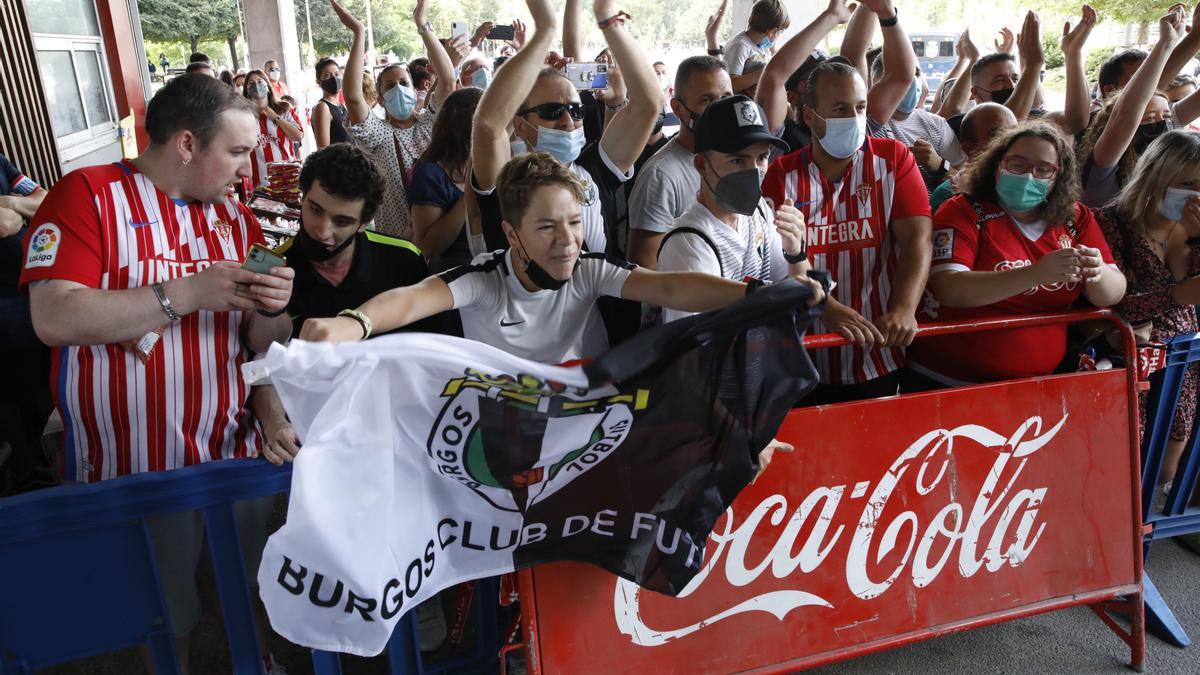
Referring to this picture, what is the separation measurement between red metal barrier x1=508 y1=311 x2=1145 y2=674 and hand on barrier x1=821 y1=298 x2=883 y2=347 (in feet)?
0.25

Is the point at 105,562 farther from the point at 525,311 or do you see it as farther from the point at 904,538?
the point at 904,538

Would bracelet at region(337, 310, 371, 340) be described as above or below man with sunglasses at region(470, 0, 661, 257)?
below

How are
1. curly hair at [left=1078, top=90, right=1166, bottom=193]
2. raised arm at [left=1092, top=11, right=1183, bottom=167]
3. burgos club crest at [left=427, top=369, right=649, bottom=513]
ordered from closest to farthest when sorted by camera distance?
1. burgos club crest at [left=427, top=369, right=649, bottom=513]
2. raised arm at [left=1092, top=11, right=1183, bottom=167]
3. curly hair at [left=1078, top=90, right=1166, bottom=193]

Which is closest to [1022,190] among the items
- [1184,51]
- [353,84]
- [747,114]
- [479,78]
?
[747,114]

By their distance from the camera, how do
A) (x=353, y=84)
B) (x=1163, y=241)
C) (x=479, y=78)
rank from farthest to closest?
(x=479, y=78), (x=353, y=84), (x=1163, y=241)

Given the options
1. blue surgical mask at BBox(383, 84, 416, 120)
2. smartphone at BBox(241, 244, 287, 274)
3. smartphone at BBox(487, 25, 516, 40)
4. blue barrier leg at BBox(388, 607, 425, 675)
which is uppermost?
smartphone at BBox(487, 25, 516, 40)

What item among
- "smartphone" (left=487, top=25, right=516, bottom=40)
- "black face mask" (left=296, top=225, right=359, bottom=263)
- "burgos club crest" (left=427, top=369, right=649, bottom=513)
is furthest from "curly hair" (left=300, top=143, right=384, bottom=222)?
"smartphone" (left=487, top=25, right=516, bottom=40)

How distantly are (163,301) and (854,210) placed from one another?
8.82 ft

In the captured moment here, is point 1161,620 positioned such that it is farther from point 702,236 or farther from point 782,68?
point 782,68

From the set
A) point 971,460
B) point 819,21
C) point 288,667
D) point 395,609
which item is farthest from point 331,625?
point 819,21

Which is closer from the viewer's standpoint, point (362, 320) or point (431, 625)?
point (362, 320)

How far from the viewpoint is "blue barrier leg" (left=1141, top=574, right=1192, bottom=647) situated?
3.21 m

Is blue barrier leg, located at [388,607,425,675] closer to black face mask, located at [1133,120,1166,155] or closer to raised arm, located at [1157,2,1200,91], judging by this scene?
black face mask, located at [1133,120,1166,155]

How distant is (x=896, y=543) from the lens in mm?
2850
